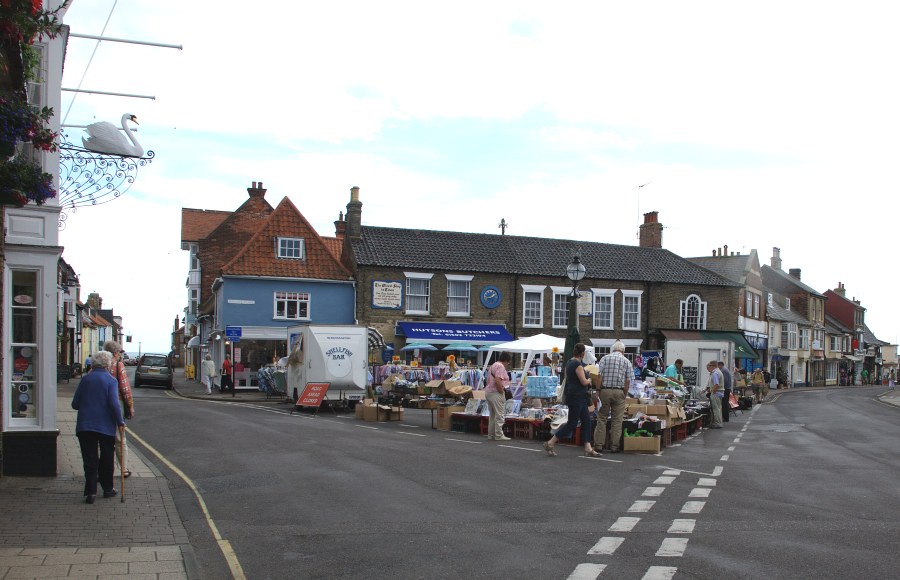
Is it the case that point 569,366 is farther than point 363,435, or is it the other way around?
point 363,435

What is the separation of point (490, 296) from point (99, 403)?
30.9 m

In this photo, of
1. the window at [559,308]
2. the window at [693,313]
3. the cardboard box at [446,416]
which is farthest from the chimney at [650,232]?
the cardboard box at [446,416]

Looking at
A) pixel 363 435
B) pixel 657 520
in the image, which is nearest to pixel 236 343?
pixel 363 435

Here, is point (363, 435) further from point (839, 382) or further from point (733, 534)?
point (839, 382)

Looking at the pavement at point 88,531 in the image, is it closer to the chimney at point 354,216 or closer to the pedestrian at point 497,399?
the pedestrian at point 497,399

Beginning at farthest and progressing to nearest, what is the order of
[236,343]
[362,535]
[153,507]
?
1. [236,343]
2. [153,507]
3. [362,535]

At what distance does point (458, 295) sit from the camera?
39.2 meters

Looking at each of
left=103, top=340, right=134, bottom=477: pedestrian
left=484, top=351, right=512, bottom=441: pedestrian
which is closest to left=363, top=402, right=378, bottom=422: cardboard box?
left=484, top=351, right=512, bottom=441: pedestrian

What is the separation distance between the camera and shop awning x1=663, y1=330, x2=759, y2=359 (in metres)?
43.3

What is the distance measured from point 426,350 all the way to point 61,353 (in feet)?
106

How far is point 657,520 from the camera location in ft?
27.4

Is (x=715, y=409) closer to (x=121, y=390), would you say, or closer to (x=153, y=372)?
(x=121, y=390)

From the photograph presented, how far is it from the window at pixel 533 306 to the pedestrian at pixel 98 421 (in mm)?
31972

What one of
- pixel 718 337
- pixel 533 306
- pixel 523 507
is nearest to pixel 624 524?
pixel 523 507
